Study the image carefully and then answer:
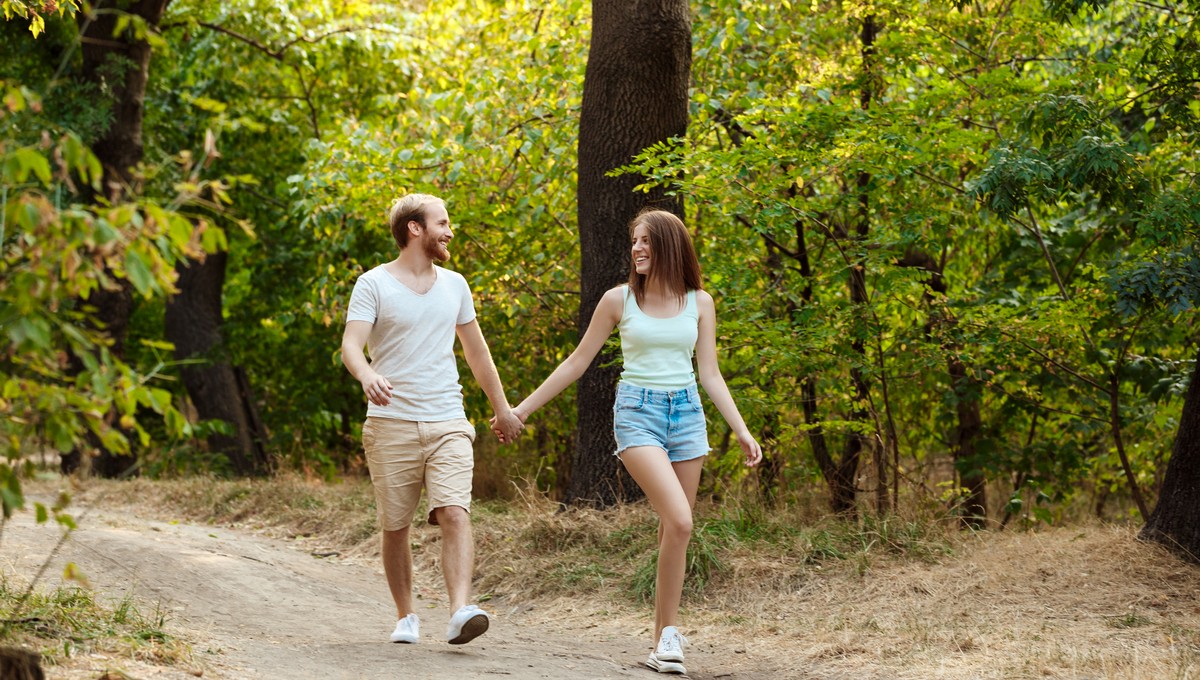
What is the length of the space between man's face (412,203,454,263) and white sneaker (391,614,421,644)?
179cm

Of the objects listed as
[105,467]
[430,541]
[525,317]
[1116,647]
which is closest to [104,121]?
[105,467]

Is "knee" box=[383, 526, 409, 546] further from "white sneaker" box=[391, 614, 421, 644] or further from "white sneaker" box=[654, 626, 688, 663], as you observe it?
"white sneaker" box=[654, 626, 688, 663]

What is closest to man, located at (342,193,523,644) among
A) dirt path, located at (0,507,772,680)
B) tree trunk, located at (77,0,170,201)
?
dirt path, located at (0,507,772,680)

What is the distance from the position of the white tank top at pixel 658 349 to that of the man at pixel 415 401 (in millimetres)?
730

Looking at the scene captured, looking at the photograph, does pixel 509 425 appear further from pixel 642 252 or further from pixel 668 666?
pixel 668 666

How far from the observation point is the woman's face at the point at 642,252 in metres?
5.57

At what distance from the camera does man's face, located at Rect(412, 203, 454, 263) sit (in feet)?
18.8

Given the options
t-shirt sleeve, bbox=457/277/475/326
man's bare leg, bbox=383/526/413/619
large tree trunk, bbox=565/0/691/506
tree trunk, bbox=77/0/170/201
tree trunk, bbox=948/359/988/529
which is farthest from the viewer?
tree trunk, bbox=77/0/170/201

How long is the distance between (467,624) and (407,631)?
0.62 m

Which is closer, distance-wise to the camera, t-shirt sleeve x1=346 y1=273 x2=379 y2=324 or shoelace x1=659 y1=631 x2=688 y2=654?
shoelace x1=659 y1=631 x2=688 y2=654

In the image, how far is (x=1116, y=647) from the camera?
558 cm

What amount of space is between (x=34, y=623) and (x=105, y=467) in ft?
40.7

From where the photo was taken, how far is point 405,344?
559 cm

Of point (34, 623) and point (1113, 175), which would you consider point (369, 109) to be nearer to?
point (1113, 175)
